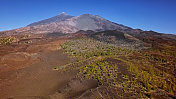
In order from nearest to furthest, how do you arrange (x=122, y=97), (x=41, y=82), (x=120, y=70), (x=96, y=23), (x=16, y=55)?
(x=122, y=97) → (x=41, y=82) → (x=120, y=70) → (x=16, y=55) → (x=96, y=23)

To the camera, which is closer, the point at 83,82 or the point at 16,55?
the point at 83,82

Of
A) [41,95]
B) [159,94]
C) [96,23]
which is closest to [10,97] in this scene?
[41,95]

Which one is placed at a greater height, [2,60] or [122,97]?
[2,60]

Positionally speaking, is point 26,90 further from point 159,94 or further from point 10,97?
point 159,94

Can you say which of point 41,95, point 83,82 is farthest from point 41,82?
point 83,82

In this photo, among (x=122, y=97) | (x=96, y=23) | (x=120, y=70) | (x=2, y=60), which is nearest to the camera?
(x=122, y=97)

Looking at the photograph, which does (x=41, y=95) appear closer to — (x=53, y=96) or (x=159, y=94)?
(x=53, y=96)

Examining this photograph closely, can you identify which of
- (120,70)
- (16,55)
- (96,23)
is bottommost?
(120,70)

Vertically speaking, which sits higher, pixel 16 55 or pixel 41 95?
pixel 16 55

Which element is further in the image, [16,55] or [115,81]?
[16,55]
